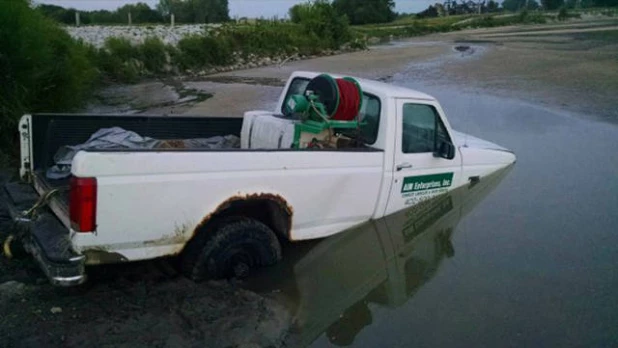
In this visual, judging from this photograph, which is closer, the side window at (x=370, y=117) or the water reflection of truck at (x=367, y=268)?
the water reflection of truck at (x=367, y=268)

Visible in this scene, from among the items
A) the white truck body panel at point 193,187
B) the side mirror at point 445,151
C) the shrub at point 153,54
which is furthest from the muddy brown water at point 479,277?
the shrub at point 153,54

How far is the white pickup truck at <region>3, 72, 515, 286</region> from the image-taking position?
425 cm

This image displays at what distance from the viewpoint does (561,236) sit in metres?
6.58

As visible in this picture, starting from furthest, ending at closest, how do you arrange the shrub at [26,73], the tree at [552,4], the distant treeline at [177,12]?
the tree at [552,4]
the distant treeline at [177,12]
the shrub at [26,73]

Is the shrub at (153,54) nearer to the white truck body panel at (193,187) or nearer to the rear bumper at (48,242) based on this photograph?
the rear bumper at (48,242)

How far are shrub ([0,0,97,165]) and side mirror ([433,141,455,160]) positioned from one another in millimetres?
6562

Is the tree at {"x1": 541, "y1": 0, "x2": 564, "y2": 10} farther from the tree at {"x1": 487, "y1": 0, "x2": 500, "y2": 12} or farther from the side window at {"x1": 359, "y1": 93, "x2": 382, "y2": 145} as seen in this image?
the side window at {"x1": 359, "y1": 93, "x2": 382, "y2": 145}

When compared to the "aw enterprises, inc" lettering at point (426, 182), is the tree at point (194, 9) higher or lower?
higher

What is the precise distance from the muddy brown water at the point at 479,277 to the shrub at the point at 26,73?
20.2 ft

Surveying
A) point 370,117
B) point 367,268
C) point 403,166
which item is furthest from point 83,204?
point 403,166

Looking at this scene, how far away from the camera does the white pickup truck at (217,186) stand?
13.9 ft

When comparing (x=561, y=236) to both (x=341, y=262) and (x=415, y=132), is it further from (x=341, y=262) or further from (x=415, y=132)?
(x=341, y=262)

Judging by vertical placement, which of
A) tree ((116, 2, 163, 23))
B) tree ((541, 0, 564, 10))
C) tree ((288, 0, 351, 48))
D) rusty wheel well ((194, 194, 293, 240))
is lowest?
rusty wheel well ((194, 194, 293, 240))

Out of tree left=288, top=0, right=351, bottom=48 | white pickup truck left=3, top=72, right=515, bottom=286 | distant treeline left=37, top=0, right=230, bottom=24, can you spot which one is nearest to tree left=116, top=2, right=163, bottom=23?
distant treeline left=37, top=0, right=230, bottom=24
